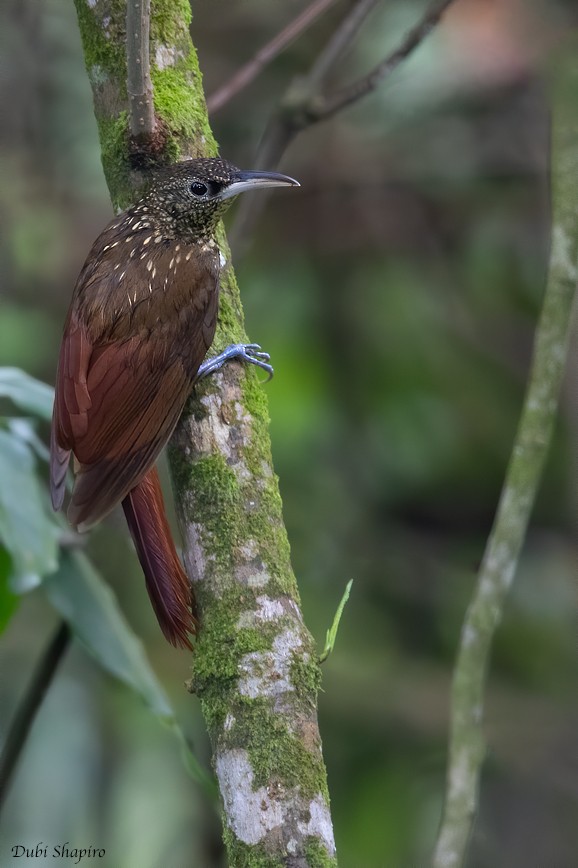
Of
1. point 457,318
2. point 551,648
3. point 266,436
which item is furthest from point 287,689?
point 457,318

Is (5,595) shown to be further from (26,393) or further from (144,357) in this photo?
(144,357)

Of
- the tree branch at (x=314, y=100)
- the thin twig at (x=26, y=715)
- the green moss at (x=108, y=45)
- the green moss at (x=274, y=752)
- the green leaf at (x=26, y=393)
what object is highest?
the tree branch at (x=314, y=100)

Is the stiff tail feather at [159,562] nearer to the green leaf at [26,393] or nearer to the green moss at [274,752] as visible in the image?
the green moss at [274,752]

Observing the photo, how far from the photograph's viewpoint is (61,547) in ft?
7.63

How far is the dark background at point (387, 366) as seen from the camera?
354 centimetres

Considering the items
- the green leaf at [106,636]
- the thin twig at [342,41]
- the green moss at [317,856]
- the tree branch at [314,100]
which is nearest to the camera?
the green moss at [317,856]

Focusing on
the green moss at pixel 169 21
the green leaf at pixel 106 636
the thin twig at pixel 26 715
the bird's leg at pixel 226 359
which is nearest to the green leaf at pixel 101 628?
the green leaf at pixel 106 636

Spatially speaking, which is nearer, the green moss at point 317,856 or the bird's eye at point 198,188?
the green moss at point 317,856

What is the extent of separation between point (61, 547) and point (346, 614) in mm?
1671

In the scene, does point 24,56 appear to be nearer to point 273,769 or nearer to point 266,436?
point 266,436

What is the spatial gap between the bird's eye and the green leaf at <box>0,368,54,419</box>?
1.81ft

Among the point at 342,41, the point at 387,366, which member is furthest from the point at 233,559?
the point at 387,366

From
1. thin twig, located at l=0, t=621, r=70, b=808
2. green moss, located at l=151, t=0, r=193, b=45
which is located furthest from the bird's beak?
thin twig, located at l=0, t=621, r=70, b=808

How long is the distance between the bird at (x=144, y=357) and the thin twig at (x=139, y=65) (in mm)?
178
